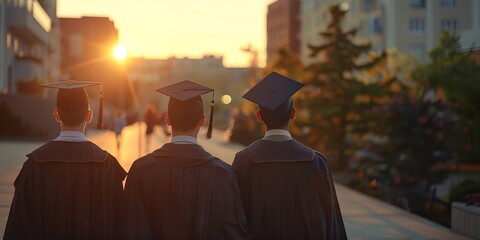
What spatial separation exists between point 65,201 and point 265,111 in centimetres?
171

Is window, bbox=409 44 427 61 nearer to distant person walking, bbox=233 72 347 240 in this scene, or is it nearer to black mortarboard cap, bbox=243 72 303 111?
black mortarboard cap, bbox=243 72 303 111

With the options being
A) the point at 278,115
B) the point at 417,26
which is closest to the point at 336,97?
the point at 278,115

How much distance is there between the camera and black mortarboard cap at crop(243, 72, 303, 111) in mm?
6816

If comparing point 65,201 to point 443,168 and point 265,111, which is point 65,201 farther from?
point 443,168

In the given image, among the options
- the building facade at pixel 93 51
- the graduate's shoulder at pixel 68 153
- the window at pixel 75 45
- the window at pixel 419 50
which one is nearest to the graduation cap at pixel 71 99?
the graduate's shoulder at pixel 68 153

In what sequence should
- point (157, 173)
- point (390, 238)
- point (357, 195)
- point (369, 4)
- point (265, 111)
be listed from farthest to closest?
point (369, 4) → point (357, 195) → point (390, 238) → point (265, 111) → point (157, 173)

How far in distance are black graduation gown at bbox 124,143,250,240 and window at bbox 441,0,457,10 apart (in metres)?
63.1

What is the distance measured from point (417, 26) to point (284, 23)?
47.3 meters

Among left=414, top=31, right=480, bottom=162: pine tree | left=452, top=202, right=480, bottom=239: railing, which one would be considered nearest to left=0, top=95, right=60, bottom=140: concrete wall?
left=414, top=31, right=480, bottom=162: pine tree

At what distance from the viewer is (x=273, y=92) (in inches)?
275

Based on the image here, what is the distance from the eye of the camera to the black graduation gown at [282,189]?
6.74 m

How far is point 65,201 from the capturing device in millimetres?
6527

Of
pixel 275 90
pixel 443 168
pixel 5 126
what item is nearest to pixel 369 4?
pixel 5 126

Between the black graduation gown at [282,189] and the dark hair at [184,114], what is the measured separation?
594 mm
